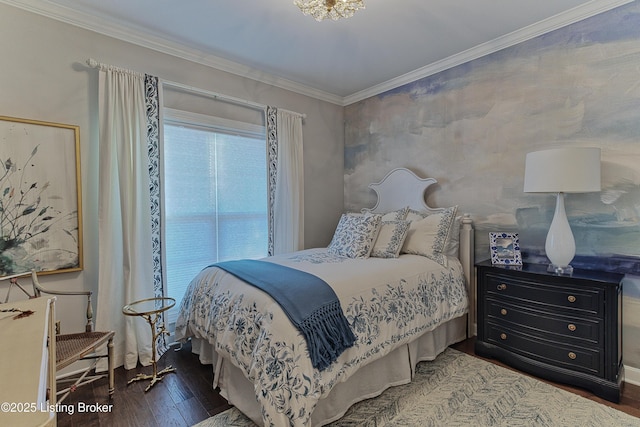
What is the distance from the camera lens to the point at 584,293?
204 cm

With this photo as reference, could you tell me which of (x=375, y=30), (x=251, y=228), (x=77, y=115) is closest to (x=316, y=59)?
(x=375, y=30)

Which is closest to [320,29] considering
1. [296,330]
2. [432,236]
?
[432,236]

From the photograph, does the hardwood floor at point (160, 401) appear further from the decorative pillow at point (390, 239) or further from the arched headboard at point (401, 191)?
the arched headboard at point (401, 191)

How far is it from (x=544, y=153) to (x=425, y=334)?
1.59 metres

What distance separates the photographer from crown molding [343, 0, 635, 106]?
7.52ft

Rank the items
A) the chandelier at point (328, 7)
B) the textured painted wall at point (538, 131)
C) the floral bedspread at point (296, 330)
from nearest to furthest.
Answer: the floral bedspread at point (296, 330) → the chandelier at point (328, 7) → the textured painted wall at point (538, 131)

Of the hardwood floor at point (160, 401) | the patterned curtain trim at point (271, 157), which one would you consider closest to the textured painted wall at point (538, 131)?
the hardwood floor at point (160, 401)

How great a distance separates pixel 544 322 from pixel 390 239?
1.23 meters

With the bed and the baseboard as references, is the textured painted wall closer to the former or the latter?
the baseboard

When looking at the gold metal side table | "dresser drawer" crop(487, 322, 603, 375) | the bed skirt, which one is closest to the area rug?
the bed skirt

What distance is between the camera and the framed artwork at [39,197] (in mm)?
2084

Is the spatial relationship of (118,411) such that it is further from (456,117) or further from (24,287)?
(456,117)

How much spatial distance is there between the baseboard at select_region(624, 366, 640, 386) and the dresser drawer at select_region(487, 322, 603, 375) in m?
0.44

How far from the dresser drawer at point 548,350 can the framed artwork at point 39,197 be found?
10.7ft
